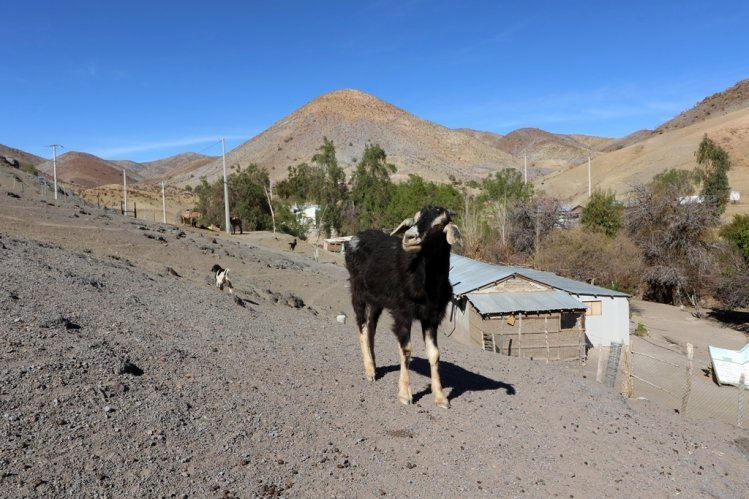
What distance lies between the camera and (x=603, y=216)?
45.8 metres

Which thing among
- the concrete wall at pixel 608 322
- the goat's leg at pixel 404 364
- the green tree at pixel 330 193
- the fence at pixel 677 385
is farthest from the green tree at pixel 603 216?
the goat's leg at pixel 404 364

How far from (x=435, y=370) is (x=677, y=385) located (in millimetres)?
13036

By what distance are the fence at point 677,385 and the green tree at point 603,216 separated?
24.4 meters

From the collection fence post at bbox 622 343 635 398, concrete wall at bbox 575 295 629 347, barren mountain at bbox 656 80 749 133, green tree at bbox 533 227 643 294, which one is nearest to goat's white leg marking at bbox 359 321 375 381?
fence post at bbox 622 343 635 398

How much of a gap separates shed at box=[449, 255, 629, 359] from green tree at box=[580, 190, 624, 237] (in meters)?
22.2

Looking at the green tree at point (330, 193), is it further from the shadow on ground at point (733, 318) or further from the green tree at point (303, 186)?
the shadow on ground at point (733, 318)

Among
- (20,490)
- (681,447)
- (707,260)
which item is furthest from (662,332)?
(20,490)

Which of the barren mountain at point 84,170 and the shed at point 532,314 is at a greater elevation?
the barren mountain at point 84,170

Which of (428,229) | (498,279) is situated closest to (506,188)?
(498,279)

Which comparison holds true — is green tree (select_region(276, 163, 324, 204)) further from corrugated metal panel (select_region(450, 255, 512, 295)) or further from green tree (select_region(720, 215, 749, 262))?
green tree (select_region(720, 215, 749, 262))

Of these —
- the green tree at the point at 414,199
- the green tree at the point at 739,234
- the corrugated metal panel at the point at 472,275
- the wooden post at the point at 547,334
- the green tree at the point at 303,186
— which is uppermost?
the green tree at the point at 303,186

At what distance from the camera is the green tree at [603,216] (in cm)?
4491

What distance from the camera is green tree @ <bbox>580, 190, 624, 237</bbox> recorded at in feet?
147

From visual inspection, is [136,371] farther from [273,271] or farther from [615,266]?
→ [615,266]
